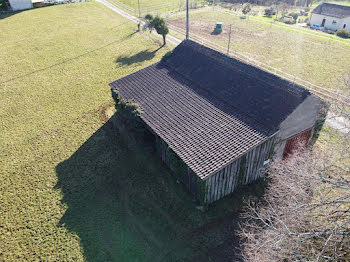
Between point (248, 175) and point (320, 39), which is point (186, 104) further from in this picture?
point (320, 39)

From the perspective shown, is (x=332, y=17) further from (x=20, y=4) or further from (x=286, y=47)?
(x=20, y=4)

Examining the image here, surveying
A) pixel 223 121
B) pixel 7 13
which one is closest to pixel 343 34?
pixel 223 121

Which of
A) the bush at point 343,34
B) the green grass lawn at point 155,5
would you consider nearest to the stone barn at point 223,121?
the bush at point 343,34

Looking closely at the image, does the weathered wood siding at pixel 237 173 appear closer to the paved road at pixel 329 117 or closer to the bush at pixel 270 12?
→ the paved road at pixel 329 117

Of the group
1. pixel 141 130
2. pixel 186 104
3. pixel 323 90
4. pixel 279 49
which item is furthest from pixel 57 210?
pixel 279 49

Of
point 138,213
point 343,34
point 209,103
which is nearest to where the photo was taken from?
point 138,213

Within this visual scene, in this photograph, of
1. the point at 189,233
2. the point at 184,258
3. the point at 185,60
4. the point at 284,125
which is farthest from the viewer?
the point at 185,60

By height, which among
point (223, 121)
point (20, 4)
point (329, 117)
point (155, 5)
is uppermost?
point (20, 4)
